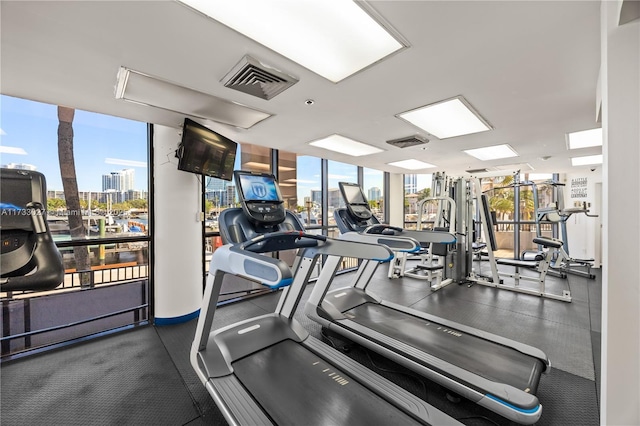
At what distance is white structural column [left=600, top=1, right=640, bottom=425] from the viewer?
1.22 m

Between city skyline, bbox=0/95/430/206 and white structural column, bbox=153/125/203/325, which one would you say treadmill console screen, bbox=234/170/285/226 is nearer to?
white structural column, bbox=153/125/203/325

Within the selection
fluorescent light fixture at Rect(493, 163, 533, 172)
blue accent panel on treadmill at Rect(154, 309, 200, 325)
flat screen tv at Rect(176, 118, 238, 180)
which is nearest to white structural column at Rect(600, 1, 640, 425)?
flat screen tv at Rect(176, 118, 238, 180)

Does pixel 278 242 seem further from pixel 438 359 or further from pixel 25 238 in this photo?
pixel 438 359

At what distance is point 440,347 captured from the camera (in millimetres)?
2461

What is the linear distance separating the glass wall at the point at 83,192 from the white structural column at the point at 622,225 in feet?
13.9

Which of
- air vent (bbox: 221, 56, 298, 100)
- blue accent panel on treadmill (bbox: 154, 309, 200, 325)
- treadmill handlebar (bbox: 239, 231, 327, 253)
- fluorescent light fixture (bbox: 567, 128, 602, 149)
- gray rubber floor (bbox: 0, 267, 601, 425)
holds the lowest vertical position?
gray rubber floor (bbox: 0, 267, 601, 425)

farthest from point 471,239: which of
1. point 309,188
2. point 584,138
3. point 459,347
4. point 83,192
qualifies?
point 83,192

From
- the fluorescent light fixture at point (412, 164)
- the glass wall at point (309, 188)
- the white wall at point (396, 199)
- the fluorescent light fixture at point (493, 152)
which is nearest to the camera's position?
the fluorescent light fixture at point (493, 152)

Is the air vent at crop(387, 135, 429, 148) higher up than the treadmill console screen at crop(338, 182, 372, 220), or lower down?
higher up

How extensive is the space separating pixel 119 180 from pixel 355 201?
9.93ft

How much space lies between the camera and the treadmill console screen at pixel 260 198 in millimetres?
2277

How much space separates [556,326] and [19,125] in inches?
254

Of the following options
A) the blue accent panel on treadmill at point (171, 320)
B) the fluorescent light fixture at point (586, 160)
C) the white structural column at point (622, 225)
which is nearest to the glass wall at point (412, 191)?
the fluorescent light fixture at point (586, 160)

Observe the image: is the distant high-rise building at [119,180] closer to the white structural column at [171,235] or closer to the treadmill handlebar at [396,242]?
the white structural column at [171,235]
